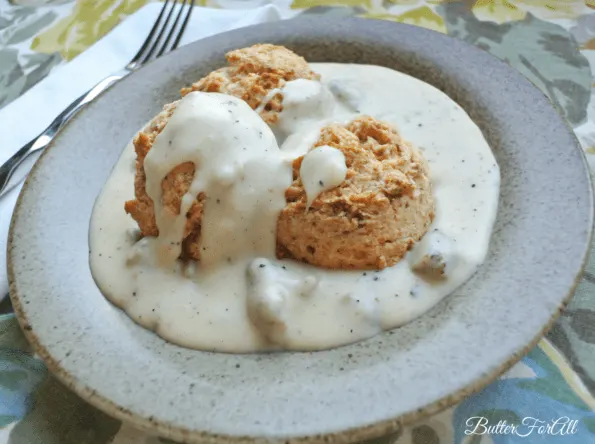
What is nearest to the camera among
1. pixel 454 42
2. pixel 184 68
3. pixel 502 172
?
pixel 502 172

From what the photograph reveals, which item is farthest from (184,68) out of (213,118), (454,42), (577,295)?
(577,295)

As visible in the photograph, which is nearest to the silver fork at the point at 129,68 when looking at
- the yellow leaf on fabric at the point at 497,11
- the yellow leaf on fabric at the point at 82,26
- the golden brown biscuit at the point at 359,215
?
the yellow leaf on fabric at the point at 82,26

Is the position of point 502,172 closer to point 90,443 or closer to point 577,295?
point 577,295

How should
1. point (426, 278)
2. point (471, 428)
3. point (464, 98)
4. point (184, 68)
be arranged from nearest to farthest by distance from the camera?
point (471, 428) → point (426, 278) → point (464, 98) → point (184, 68)

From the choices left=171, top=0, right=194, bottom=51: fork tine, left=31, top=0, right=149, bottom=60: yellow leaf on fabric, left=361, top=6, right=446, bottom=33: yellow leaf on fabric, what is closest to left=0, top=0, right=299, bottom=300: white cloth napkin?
left=171, top=0, right=194, bottom=51: fork tine

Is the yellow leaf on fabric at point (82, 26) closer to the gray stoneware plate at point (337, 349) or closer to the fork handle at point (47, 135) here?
the fork handle at point (47, 135)

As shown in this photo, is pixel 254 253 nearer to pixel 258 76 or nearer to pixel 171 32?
pixel 258 76

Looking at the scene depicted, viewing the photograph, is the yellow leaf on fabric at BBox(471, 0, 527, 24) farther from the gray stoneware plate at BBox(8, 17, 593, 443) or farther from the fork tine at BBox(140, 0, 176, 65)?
the fork tine at BBox(140, 0, 176, 65)

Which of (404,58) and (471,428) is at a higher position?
(404,58)
